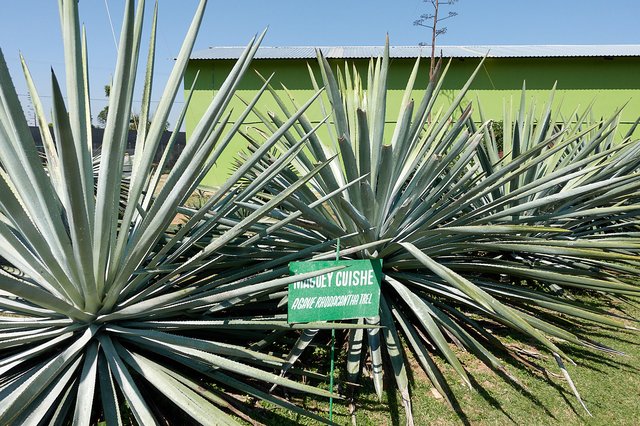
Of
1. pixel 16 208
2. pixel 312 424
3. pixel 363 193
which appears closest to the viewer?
pixel 16 208

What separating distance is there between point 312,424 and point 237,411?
40 centimetres

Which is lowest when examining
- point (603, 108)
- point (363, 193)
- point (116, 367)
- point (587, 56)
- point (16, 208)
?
point (116, 367)

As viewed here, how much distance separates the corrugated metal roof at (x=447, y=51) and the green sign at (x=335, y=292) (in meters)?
14.7

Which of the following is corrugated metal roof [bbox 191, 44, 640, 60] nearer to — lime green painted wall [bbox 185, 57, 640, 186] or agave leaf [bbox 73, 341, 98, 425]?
lime green painted wall [bbox 185, 57, 640, 186]

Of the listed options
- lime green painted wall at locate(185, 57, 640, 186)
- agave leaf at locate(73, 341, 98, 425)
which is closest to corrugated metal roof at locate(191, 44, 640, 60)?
lime green painted wall at locate(185, 57, 640, 186)

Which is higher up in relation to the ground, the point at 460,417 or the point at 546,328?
the point at 546,328

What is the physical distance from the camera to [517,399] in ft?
9.45

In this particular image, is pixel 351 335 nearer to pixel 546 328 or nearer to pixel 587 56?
pixel 546 328

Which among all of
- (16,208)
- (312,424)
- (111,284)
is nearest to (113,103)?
(16,208)

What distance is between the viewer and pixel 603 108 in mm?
17281

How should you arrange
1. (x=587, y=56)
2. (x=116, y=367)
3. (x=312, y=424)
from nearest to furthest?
(x=116, y=367), (x=312, y=424), (x=587, y=56)

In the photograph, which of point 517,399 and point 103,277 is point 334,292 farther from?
point 517,399

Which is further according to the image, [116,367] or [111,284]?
[111,284]

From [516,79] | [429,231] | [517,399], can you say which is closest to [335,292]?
[429,231]
